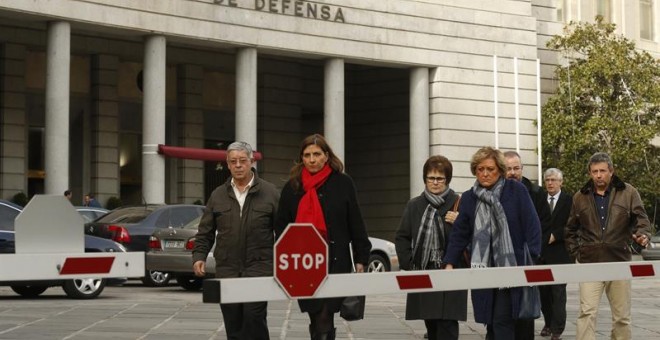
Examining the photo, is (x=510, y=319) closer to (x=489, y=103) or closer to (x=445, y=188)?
(x=445, y=188)

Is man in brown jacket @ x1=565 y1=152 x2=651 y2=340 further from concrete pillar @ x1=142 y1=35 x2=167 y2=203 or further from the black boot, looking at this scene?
concrete pillar @ x1=142 y1=35 x2=167 y2=203

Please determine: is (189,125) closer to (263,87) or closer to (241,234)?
(263,87)

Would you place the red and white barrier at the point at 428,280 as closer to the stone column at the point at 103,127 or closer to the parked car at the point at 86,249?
the parked car at the point at 86,249

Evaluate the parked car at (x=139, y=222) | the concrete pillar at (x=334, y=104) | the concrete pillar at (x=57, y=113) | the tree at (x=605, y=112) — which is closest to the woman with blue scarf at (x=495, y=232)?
the parked car at (x=139, y=222)

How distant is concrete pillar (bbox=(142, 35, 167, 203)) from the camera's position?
37.5 m

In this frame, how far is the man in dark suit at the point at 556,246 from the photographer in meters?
13.9

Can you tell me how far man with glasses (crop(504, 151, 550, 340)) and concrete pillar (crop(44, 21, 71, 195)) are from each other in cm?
2328

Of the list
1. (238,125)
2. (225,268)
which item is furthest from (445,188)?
(238,125)

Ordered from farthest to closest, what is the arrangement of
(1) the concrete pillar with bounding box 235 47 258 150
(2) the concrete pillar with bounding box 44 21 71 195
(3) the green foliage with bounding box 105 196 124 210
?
(3) the green foliage with bounding box 105 196 124 210, (1) the concrete pillar with bounding box 235 47 258 150, (2) the concrete pillar with bounding box 44 21 71 195

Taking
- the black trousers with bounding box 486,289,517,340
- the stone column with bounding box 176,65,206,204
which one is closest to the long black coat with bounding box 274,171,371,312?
the black trousers with bounding box 486,289,517,340

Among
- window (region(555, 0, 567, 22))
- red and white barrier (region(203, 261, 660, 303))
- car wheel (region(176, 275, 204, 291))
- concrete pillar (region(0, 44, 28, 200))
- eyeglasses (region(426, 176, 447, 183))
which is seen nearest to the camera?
red and white barrier (region(203, 261, 660, 303))

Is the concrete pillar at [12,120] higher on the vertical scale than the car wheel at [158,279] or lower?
higher

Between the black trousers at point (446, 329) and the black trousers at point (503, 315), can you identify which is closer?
the black trousers at point (503, 315)

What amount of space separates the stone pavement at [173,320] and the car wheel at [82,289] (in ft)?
0.61
